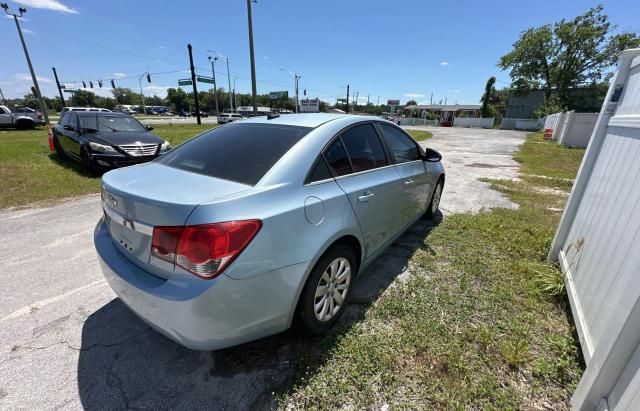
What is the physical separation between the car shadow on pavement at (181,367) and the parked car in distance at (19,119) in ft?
89.6

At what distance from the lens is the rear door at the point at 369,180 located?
2.40 m

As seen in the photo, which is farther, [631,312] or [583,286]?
[583,286]

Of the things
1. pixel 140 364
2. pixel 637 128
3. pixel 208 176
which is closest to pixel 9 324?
pixel 140 364

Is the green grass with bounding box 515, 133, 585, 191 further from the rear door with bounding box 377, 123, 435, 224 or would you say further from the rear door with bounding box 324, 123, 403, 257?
the rear door with bounding box 324, 123, 403, 257

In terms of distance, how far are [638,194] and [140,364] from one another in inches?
138

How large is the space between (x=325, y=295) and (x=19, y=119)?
28806 mm

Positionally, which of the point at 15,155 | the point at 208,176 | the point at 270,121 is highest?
the point at 270,121

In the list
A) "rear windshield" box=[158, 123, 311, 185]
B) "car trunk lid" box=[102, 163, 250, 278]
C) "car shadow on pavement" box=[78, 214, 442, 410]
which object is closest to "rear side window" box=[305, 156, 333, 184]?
"rear windshield" box=[158, 123, 311, 185]

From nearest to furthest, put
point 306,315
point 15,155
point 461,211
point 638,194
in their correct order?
point 638,194 → point 306,315 → point 461,211 → point 15,155

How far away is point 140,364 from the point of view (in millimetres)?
2037

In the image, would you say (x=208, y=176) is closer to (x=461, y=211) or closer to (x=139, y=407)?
(x=139, y=407)

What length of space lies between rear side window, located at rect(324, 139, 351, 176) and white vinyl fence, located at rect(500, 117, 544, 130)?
44.0m

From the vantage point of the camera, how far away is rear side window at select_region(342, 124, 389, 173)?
260 cm

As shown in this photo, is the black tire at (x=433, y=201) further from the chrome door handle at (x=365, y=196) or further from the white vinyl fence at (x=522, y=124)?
the white vinyl fence at (x=522, y=124)
